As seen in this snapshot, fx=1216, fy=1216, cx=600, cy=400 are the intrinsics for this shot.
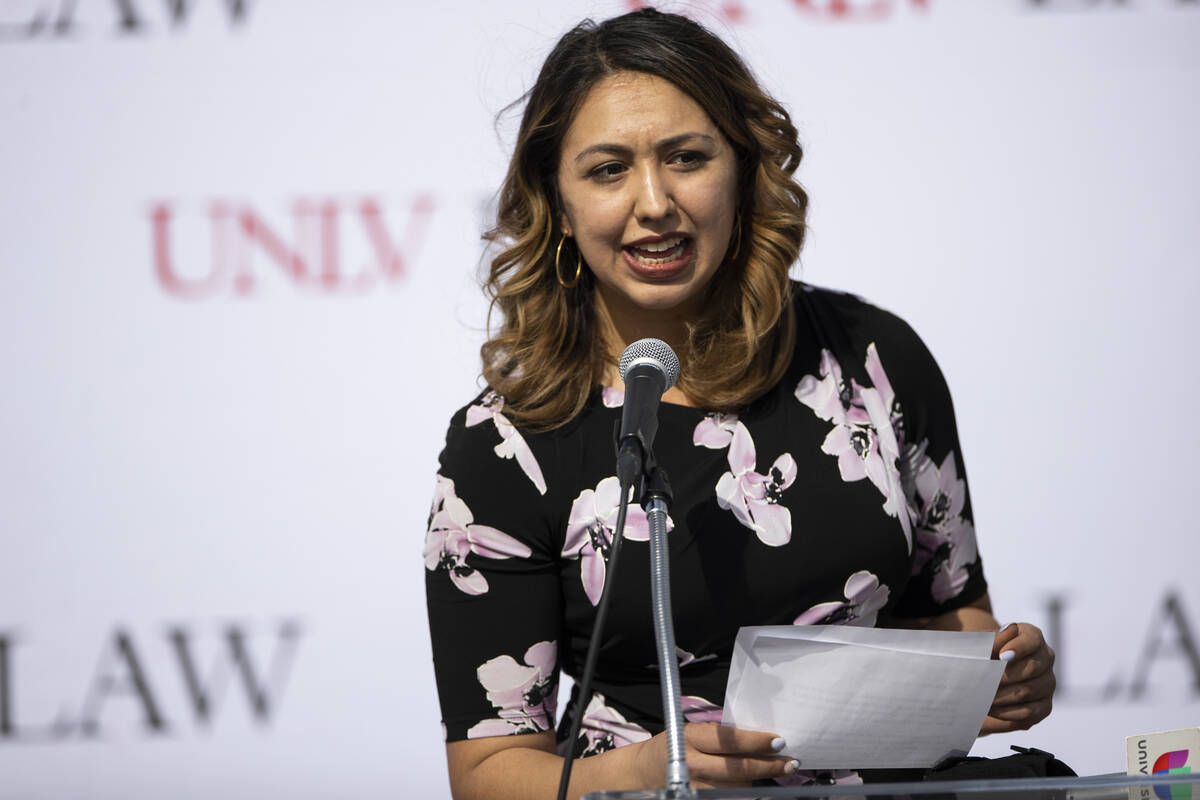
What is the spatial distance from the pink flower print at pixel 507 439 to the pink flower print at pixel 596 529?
52 mm

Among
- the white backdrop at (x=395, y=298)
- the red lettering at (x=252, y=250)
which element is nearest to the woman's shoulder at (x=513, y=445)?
the white backdrop at (x=395, y=298)

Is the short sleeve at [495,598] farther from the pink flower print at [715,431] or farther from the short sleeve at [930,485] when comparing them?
the short sleeve at [930,485]

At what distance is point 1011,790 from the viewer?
88 cm

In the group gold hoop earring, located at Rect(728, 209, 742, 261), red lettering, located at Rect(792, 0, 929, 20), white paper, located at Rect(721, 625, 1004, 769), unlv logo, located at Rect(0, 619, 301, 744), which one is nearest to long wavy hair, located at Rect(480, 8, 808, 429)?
gold hoop earring, located at Rect(728, 209, 742, 261)

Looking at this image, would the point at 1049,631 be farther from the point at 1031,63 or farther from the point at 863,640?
the point at 863,640

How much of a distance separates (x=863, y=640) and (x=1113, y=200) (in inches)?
66.0

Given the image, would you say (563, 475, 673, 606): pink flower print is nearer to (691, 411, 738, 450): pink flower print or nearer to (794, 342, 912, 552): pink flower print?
(691, 411, 738, 450): pink flower print

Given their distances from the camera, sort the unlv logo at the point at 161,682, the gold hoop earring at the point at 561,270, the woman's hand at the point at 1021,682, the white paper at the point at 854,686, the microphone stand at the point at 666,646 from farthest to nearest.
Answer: the unlv logo at the point at 161,682 < the gold hoop earring at the point at 561,270 < the woman's hand at the point at 1021,682 < the white paper at the point at 854,686 < the microphone stand at the point at 666,646

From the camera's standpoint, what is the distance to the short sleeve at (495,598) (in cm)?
131

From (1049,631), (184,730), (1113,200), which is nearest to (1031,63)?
(1113,200)

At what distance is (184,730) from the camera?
231cm

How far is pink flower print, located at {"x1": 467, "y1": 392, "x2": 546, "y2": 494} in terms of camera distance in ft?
4.46

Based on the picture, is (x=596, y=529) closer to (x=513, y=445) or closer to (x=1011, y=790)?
(x=513, y=445)

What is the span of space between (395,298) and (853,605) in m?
1.32
